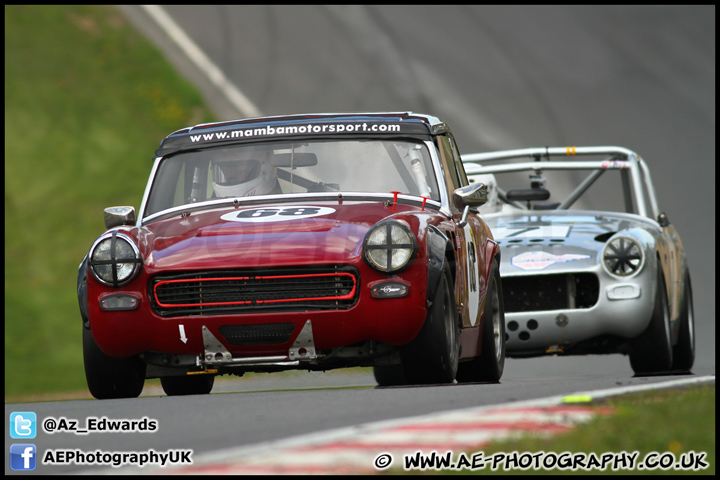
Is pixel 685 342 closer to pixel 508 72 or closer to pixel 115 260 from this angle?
pixel 115 260

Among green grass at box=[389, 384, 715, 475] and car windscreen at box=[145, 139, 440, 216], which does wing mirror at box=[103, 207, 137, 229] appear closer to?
car windscreen at box=[145, 139, 440, 216]

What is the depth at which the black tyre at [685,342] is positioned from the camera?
36.6ft

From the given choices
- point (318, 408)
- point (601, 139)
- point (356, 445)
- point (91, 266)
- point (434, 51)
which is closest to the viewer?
point (356, 445)

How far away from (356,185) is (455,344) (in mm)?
1209

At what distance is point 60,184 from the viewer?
77.7 feet

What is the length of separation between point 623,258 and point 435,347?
3412mm

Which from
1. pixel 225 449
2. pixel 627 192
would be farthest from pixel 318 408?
pixel 627 192

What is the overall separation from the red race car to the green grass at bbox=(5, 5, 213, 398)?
1086cm

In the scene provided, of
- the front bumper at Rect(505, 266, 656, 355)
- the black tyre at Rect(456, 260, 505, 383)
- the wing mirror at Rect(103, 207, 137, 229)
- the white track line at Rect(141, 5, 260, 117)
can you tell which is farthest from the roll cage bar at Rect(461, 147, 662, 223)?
the white track line at Rect(141, 5, 260, 117)

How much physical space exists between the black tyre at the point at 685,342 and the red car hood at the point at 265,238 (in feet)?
15.1

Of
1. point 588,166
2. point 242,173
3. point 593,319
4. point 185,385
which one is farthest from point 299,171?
point 588,166

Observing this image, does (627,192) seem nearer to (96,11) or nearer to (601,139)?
(601,139)

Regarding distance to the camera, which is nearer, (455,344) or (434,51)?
(455,344)

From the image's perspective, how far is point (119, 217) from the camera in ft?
25.3
